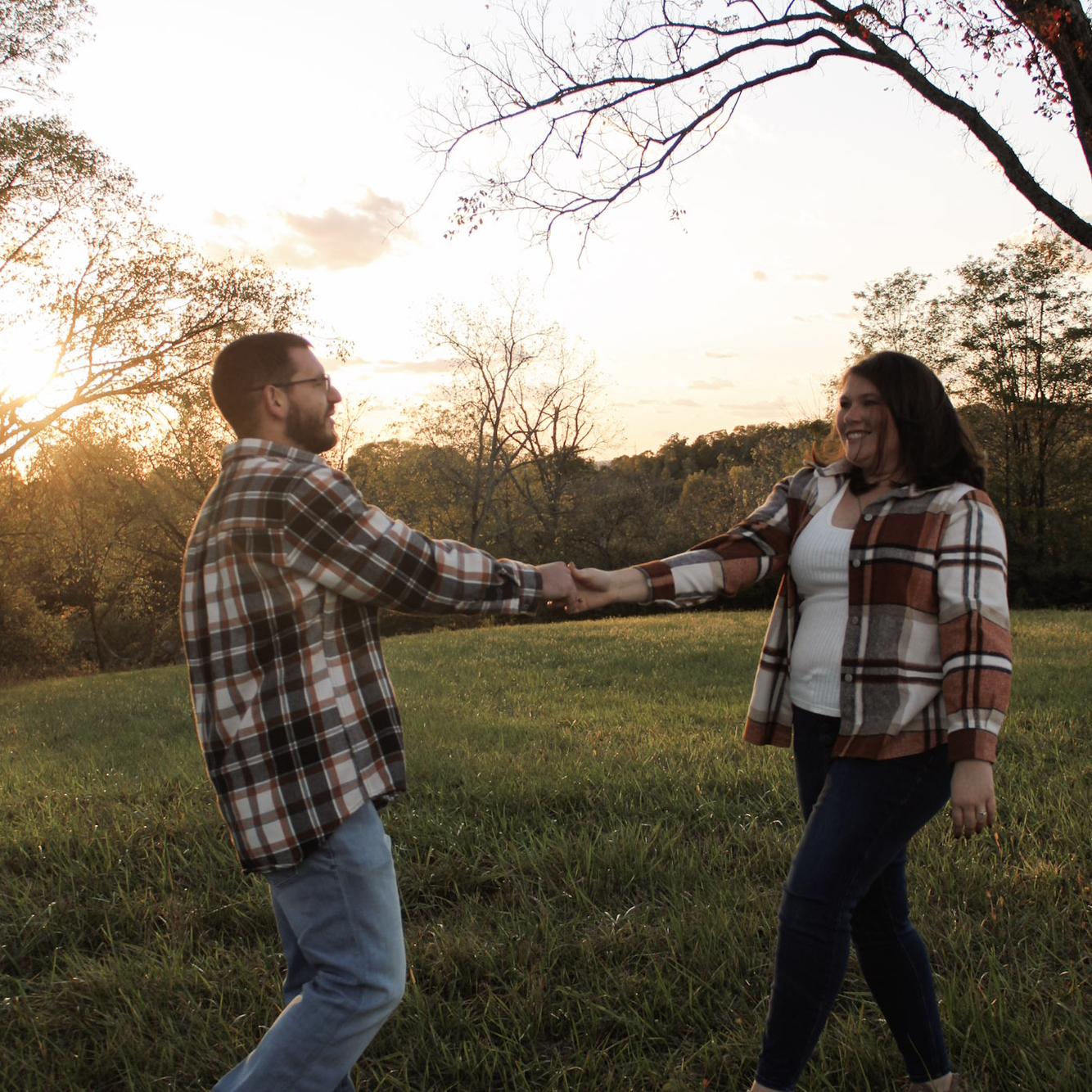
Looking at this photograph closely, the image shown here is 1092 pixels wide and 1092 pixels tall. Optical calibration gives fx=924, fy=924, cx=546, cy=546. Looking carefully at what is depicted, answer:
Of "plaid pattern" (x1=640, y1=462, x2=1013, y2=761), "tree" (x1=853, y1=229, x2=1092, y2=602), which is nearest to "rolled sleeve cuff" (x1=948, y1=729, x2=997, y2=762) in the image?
"plaid pattern" (x1=640, y1=462, x2=1013, y2=761)

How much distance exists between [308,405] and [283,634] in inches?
24.8

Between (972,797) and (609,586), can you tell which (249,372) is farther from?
(972,797)

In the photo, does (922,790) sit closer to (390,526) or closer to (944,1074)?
(944,1074)

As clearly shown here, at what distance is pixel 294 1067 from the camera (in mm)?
2129

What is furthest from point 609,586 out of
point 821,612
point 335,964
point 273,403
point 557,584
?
point 335,964

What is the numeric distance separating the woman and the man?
0.91 metres

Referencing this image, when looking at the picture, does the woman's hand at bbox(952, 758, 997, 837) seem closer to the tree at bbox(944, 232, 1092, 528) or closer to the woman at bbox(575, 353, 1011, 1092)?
the woman at bbox(575, 353, 1011, 1092)

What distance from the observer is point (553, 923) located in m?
3.88

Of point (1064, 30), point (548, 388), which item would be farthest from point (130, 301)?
point (548, 388)

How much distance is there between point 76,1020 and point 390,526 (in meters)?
2.50

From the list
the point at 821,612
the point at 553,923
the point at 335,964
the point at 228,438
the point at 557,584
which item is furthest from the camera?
the point at 228,438

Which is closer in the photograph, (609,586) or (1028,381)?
(609,586)

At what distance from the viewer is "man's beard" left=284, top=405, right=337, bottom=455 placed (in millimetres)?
2430

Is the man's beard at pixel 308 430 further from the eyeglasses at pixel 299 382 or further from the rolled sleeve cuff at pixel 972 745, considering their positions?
the rolled sleeve cuff at pixel 972 745
